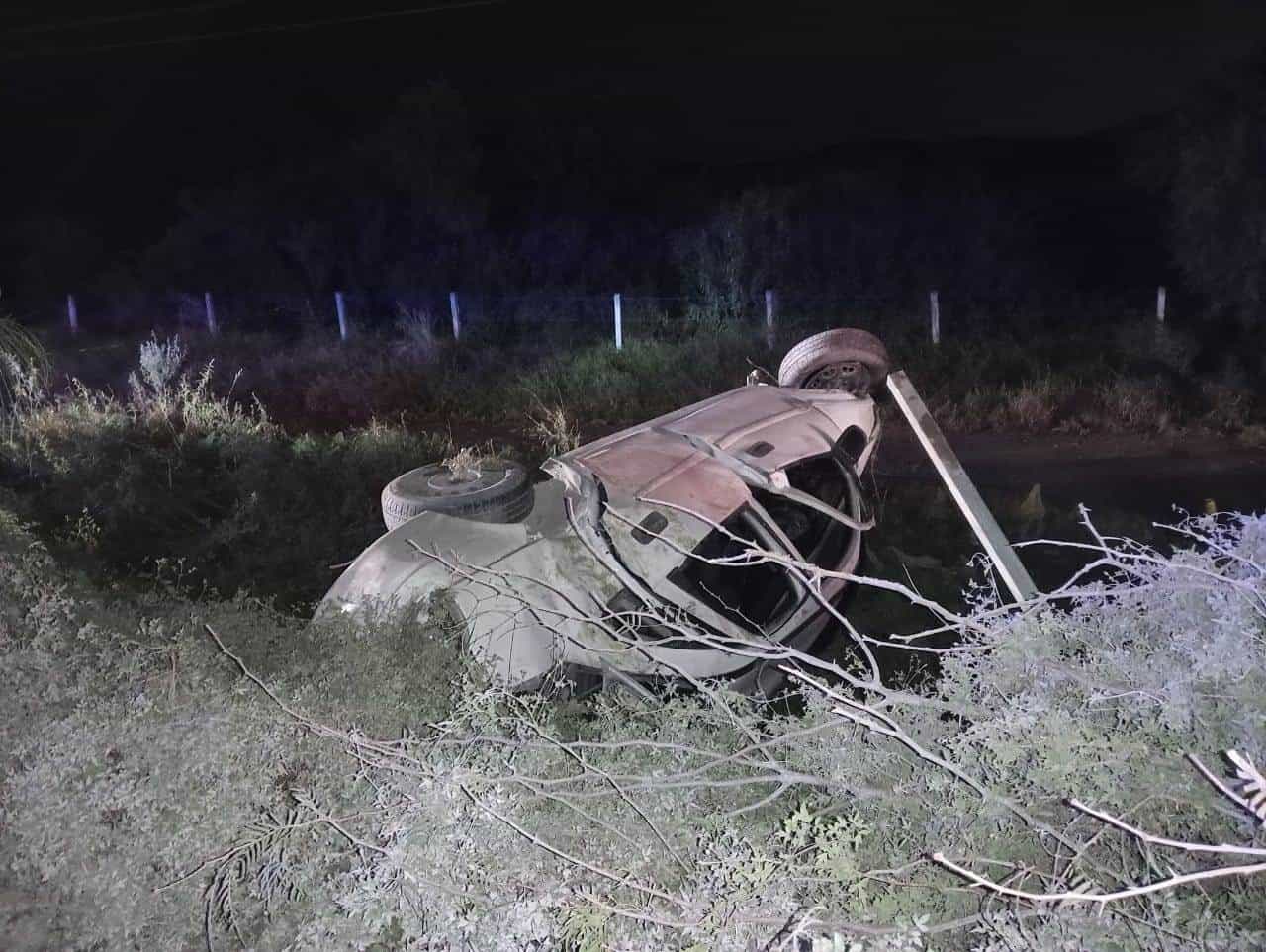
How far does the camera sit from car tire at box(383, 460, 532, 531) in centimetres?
469

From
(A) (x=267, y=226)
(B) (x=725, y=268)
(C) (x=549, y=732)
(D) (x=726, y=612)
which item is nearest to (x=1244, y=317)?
(B) (x=725, y=268)

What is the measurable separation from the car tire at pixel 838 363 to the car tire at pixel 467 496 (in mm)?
2844

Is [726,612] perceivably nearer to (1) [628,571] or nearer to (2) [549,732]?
(1) [628,571]

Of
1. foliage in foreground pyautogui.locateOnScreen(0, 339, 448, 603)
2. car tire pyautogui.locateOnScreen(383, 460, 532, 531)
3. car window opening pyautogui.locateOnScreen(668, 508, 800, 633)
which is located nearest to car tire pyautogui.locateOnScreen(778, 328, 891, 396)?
car window opening pyautogui.locateOnScreen(668, 508, 800, 633)

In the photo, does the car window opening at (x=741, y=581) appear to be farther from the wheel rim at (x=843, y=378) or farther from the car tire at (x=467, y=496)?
the wheel rim at (x=843, y=378)

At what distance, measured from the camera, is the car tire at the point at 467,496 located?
185 inches

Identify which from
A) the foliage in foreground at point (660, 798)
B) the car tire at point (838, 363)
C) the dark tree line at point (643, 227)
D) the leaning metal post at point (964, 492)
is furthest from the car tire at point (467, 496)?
the dark tree line at point (643, 227)

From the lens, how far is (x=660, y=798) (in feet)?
9.05

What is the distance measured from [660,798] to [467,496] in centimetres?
227

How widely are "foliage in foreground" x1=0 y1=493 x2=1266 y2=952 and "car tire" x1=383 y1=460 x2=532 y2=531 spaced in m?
1.29

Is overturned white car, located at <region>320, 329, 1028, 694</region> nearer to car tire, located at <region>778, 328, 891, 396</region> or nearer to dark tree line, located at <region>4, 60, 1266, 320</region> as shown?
car tire, located at <region>778, 328, 891, 396</region>

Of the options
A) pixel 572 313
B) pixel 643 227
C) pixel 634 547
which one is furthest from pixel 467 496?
pixel 643 227

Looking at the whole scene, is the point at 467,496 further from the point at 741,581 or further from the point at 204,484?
the point at 204,484

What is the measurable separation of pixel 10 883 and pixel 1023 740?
3.04m
